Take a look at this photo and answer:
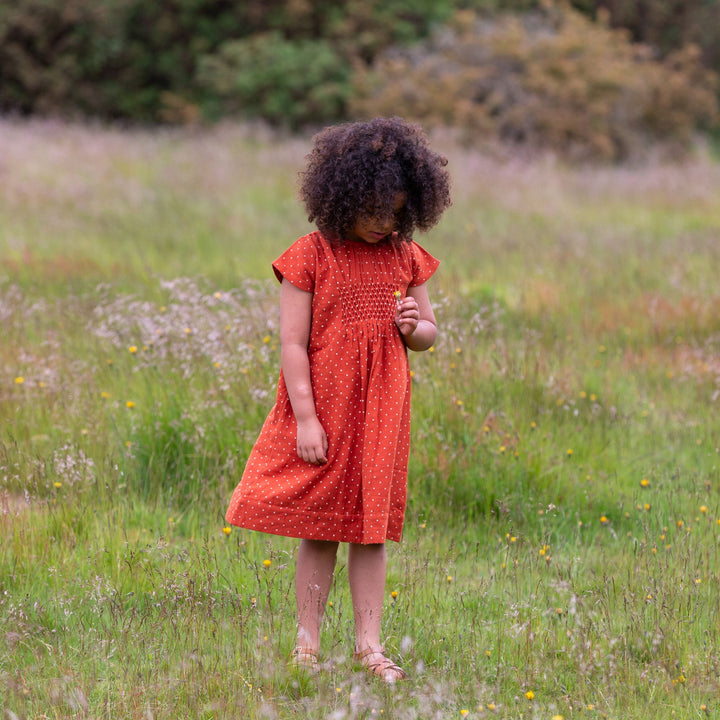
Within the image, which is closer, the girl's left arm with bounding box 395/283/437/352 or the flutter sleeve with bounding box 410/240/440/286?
the girl's left arm with bounding box 395/283/437/352

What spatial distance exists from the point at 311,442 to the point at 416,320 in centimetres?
48

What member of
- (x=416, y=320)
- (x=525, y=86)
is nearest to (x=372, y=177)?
(x=416, y=320)

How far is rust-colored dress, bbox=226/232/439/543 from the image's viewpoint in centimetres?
272

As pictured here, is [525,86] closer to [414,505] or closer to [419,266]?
[414,505]

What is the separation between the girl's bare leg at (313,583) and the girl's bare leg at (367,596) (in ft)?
0.27

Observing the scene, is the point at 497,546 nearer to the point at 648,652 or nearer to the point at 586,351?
the point at 648,652

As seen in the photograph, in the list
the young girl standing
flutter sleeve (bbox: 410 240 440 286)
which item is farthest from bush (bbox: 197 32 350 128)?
the young girl standing

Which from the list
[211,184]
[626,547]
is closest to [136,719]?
[626,547]

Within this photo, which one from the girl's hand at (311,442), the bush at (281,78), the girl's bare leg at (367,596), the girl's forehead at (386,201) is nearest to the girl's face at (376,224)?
the girl's forehead at (386,201)

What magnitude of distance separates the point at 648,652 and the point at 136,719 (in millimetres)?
1516

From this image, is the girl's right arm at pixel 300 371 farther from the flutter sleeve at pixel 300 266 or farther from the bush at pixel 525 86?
the bush at pixel 525 86

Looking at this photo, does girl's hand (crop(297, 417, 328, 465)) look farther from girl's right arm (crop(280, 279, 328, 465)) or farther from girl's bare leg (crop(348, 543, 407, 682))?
girl's bare leg (crop(348, 543, 407, 682))

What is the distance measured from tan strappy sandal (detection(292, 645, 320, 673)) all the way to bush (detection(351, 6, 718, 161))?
14270mm

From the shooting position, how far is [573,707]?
8.57 ft
